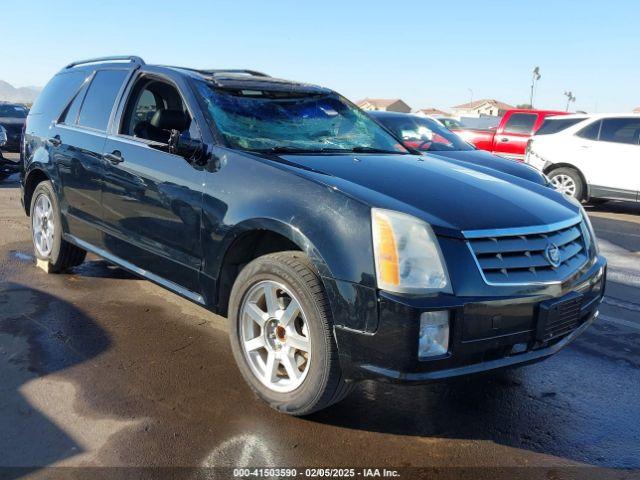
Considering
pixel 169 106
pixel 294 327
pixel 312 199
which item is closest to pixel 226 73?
pixel 169 106

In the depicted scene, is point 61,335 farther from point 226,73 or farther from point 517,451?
point 517,451

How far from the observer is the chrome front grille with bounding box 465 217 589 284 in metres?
2.75

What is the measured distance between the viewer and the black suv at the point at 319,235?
8.73 ft

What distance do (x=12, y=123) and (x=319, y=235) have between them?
56.0 ft

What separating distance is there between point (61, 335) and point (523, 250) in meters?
3.04

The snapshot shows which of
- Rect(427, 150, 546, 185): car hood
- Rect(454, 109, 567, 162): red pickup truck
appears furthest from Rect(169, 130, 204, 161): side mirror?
Rect(454, 109, 567, 162): red pickup truck

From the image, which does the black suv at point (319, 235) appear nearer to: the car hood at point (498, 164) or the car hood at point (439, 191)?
the car hood at point (439, 191)

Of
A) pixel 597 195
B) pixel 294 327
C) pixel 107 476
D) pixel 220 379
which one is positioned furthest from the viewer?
pixel 597 195

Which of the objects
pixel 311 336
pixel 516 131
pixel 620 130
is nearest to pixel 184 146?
pixel 311 336

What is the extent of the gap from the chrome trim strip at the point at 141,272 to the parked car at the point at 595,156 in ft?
28.2

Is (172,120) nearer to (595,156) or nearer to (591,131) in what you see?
(595,156)

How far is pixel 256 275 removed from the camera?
123 inches

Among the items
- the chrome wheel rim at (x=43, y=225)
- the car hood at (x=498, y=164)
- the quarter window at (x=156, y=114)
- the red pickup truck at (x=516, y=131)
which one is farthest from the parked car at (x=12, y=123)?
the quarter window at (x=156, y=114)

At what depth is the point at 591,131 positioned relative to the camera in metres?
11.0
